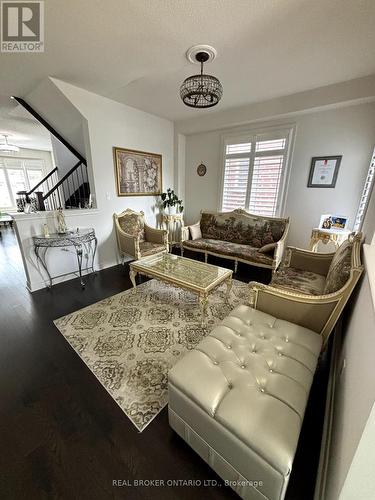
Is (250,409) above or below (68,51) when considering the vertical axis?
below

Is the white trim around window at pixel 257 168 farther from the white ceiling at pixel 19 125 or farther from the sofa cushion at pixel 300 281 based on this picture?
the white ceiling at pixel 19 125

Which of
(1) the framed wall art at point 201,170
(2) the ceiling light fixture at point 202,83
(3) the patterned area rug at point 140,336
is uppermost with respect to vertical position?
(2) the ceiling light fixture at point 202,83

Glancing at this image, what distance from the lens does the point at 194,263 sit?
2.90m

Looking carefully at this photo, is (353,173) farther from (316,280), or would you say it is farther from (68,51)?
(68,51)

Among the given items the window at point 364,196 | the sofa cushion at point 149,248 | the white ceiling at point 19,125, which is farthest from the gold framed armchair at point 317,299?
the white ceiling at point 19,125

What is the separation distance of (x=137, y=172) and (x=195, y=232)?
1.63m

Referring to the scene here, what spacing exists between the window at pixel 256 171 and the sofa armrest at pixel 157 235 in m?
1.61

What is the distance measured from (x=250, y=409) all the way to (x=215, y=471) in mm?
447

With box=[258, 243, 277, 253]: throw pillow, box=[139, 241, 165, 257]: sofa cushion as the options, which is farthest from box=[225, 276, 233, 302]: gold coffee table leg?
box=[139, 241, 165, 257]: sofa cushion

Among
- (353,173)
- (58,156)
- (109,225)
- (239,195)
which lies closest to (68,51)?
(109,225)

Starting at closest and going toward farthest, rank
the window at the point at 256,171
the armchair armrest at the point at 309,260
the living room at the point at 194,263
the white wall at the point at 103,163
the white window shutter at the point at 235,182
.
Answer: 1. the living room at the point at 194,263
2. the armchair armrest at the point at 309,260
3. the white wall at the point at 103,163
4. the window at the point at 256,171
5. the white window shutter at the point at 235,182

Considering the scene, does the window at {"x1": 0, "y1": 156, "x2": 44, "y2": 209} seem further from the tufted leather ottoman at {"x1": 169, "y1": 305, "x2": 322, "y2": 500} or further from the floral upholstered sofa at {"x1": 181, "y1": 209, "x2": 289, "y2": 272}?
the tufted leather ottoman at {"x1": 169, "y1": 305, "x2": 322, "y2": 500}

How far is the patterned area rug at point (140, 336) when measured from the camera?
5.03 ft

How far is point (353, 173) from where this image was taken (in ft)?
10.1
